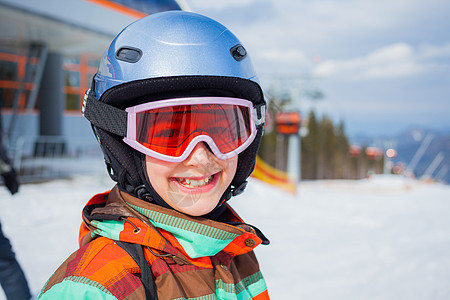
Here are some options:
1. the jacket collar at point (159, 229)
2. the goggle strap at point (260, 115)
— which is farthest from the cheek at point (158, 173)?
the goggle strap at point (260, 115)

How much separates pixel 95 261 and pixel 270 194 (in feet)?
30.0

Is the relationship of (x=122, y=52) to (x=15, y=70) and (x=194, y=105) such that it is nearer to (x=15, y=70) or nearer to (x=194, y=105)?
(x=194, y=105)

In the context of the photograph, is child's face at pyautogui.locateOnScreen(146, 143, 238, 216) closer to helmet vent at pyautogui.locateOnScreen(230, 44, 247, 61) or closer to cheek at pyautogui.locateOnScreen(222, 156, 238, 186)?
cheek at pyautogui.locateOnScreen(222, 156, 238, 186)

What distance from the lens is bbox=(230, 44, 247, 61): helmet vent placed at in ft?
5.01

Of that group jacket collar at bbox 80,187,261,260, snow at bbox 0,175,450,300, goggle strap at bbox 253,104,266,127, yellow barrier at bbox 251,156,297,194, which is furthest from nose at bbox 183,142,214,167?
yellow barrier at bbox 251,156,297,194

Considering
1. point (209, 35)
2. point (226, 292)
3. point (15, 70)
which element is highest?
point (15, 70)

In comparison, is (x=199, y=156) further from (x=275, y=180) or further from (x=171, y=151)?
(x=275, y=180)

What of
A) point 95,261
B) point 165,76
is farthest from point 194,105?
point 95,261

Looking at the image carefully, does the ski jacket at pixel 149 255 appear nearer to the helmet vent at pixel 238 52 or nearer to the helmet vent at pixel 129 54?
the helmet vent at pixel 129 54

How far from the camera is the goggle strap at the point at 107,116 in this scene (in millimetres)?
1374

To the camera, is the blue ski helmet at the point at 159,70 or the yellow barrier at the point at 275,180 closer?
the blue ski helmet at the point at 159,70

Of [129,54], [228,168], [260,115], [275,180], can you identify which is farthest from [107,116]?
[275,180]

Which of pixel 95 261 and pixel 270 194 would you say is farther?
pixel 270 194

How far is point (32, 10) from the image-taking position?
7980 millimetres
